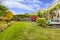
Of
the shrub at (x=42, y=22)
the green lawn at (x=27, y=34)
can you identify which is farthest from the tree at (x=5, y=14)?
the green lawn at (x=27, y=34)

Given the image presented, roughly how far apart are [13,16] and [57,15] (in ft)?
19.3

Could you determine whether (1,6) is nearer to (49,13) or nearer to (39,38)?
(49,13)

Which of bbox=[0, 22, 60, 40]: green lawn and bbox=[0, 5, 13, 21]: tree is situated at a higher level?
Answer: bbox=[0, 5, 13, 21]: tree

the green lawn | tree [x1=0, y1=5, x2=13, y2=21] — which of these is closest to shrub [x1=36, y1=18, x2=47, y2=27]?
the green lawn

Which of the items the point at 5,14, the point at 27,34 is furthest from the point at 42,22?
the point at 5,14

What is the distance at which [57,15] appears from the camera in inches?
906

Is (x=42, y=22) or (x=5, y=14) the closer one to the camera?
(x=42, y=22)

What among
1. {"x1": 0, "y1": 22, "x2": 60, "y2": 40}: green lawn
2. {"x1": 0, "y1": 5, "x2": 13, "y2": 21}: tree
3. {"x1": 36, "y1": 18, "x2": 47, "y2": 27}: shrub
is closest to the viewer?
{"x1": 0, "y1": 22, "x2": 60, "y2": 40}: green lawn

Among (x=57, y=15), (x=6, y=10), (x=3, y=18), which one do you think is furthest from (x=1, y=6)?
(x=57, y=15)

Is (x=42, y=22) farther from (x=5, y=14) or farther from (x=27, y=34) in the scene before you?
(x=5, y=14)

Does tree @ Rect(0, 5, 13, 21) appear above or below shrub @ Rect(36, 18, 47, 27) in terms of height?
above

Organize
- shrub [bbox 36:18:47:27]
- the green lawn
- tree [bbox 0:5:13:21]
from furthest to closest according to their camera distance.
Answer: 1. tree [bbox 0:5:13:21]
2. shrub [bbox 36:18:47:27]
3. the green lawn

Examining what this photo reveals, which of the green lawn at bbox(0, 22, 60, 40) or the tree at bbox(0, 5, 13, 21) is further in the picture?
the tree at bbox(0, 5, 13, 21)

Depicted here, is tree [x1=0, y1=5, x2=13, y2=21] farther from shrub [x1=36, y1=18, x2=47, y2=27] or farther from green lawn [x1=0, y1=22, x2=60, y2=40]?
green lawn [x1=0, y1=22, x2=60, y2=40]
